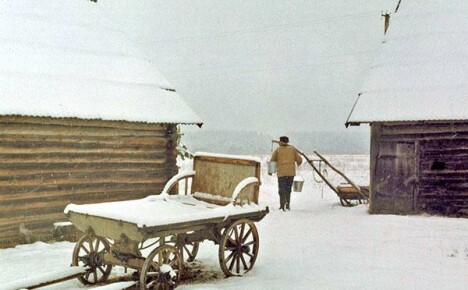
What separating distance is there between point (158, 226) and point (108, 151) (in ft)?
17.1

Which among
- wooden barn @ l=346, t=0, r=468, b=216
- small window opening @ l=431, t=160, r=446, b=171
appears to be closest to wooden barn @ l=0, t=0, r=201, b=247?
wooden barn @ l=346, t=0, r=468, b=216

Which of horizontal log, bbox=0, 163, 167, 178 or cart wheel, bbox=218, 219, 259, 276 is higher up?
horizontal log, bbox=0, 163, 167, 178

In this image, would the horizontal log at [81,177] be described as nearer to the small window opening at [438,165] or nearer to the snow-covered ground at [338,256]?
the snow-covered ground at [338,256]

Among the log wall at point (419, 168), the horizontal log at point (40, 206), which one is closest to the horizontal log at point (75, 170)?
the horizontal log at point (40, 206)

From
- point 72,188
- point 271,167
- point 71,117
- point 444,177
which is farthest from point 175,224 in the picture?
point 444,177

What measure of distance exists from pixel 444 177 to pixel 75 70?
8625mm

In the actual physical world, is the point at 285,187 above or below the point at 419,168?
below

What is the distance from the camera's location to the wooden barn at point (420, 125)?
12125mm

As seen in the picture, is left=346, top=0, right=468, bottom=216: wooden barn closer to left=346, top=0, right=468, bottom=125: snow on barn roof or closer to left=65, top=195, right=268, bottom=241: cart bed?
left=346, top=0, right=468, bottom=125: snow on barn roof

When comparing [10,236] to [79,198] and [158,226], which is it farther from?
[158,226]

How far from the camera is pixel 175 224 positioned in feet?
19.9

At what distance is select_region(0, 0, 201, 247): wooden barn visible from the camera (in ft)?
30.8

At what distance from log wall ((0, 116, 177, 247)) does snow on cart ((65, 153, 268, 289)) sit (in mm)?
2962

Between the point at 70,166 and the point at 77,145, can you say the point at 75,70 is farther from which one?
the point at 70,166
